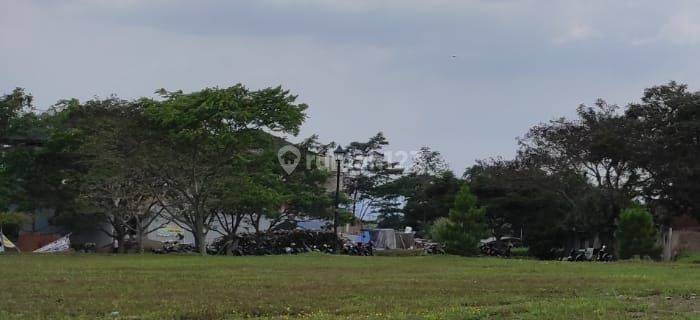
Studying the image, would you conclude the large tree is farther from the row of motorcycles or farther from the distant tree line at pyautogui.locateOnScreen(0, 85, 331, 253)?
the distant tree line at pyautogui.locateOnScreen(0, 85, 331, 253)

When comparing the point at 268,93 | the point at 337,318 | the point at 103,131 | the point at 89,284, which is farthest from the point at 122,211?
the point at 337,318

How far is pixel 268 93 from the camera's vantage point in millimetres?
30469

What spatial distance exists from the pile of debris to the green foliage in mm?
6085

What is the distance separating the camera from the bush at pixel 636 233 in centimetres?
3084

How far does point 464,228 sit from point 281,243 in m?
9.89

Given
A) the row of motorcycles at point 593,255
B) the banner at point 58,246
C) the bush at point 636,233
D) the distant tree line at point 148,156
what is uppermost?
the distant tree line at point 148,156

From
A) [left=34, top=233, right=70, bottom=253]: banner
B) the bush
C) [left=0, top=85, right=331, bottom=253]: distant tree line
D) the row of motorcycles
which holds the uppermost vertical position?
[left=0, top=85, right=331, bottom=253]: distant tree line

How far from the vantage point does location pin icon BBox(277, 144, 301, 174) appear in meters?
40.1

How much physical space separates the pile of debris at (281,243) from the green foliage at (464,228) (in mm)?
6085

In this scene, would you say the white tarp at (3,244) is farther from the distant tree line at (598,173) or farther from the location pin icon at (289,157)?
the distant tree line at (598,173)

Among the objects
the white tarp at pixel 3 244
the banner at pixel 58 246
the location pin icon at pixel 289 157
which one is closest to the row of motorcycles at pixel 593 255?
the location pin icon at pixel 289 157

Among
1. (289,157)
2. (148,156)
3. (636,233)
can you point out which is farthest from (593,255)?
(148,156)

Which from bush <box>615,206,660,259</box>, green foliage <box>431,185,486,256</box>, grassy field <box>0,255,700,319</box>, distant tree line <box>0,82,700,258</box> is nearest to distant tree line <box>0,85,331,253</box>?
distant tree line <box>0,82,700,258</box>

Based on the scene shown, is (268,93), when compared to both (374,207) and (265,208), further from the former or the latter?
(374,207)
